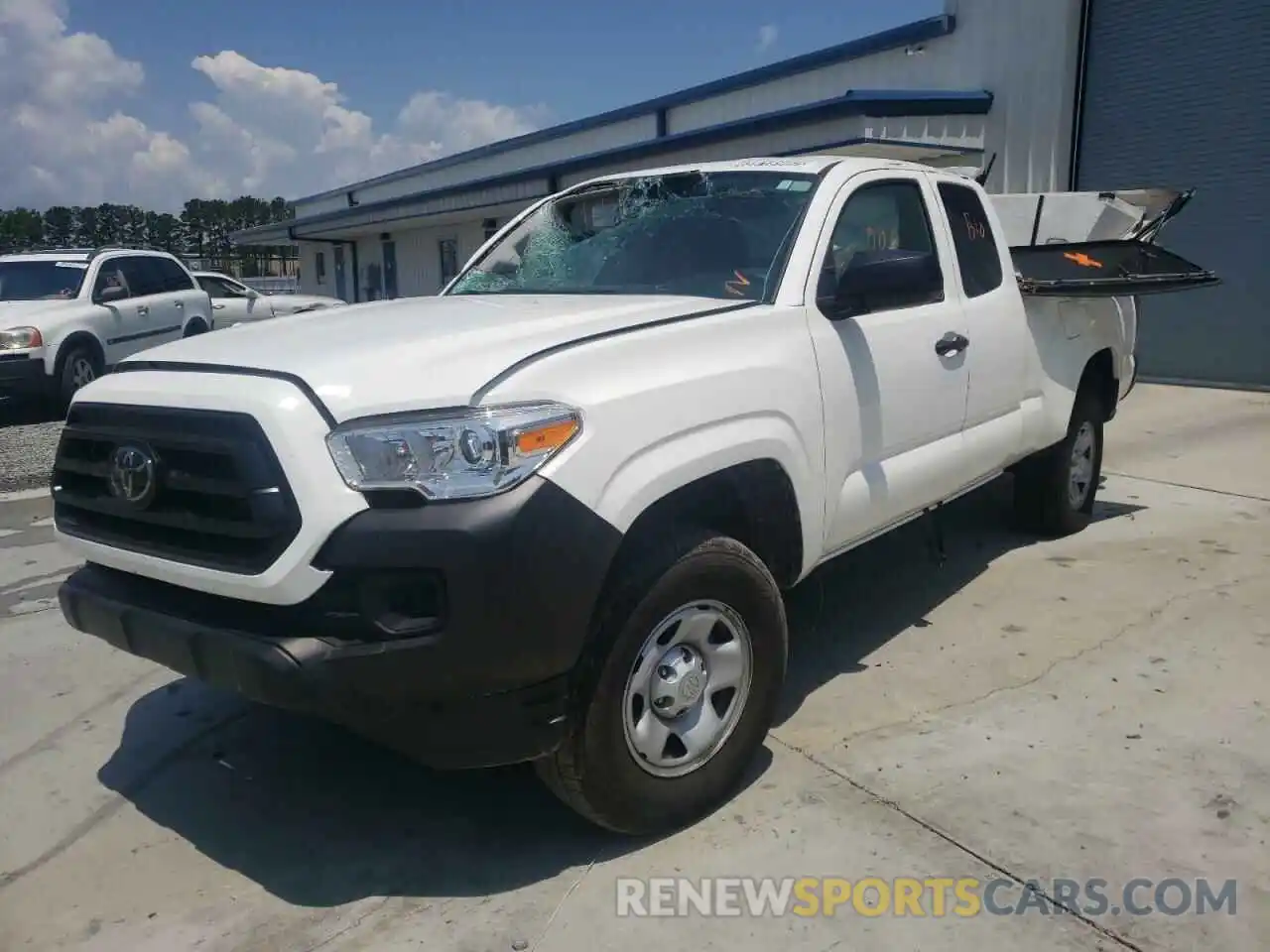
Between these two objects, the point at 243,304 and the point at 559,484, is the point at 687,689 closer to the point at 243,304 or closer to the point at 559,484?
the point at 559,484

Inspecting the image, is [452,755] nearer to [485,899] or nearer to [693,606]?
[485,899]

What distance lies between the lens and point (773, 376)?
3.22 metres

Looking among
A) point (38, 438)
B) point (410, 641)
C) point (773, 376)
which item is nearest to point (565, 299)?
point (773, 376)

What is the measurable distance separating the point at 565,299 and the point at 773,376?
0.82m

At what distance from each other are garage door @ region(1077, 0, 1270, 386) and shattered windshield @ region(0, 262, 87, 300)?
40.9 feet

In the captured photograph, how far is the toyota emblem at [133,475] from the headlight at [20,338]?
31.3 feet

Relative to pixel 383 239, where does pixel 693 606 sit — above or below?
below

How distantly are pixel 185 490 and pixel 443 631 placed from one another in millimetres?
862

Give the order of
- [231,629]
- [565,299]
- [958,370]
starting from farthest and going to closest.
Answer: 1. [958,370]
2. [565,299]
3. [231,629]

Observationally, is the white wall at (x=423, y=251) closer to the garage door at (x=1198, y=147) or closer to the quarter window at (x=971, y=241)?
the garage door at (x=1198, y=147)

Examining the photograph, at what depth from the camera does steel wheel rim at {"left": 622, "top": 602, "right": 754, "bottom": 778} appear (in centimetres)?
287

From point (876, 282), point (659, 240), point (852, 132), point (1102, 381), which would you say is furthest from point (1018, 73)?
point (876, 282)

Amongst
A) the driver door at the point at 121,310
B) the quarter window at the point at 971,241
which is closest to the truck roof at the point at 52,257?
the driver door at the point at 121,310

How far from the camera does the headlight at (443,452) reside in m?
2.47
